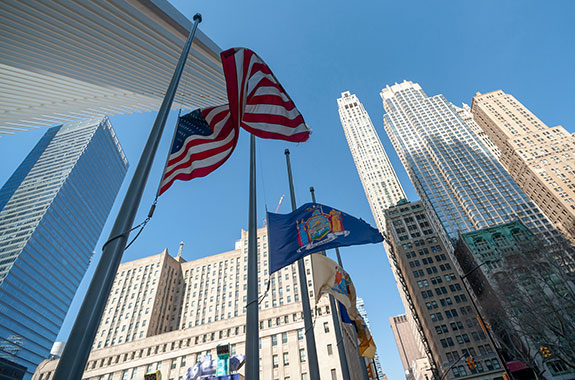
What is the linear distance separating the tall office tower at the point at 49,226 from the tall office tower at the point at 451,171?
155 meters

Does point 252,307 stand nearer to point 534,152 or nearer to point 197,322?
point 197,322

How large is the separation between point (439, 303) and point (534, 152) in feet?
255

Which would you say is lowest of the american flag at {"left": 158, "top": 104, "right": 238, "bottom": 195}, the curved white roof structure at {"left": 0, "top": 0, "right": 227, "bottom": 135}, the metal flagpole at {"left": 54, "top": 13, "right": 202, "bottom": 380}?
the metal flagpole at {"left": 54, "top": 13, "right": 202, "bottom": 380}

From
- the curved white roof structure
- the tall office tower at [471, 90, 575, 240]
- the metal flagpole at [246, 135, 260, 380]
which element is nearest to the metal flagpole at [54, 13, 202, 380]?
the metal flagpole at [246, 135, 260, 380]

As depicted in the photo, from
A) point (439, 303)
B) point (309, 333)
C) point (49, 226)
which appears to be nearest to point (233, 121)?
point (309, 333)

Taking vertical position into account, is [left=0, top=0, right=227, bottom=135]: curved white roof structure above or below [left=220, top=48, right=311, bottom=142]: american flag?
above

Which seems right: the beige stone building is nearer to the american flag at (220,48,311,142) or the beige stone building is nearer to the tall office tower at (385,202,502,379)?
the tall office tower at (385,202,502,379)

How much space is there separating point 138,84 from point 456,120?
539 feet

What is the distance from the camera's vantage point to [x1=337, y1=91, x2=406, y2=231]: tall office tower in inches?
5714

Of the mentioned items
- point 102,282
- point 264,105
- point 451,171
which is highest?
point 451,171

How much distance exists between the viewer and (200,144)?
858cm

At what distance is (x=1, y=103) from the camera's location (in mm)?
16250

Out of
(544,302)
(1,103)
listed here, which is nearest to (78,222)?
(1,103)

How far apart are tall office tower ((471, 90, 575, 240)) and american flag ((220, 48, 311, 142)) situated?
109807 mm
